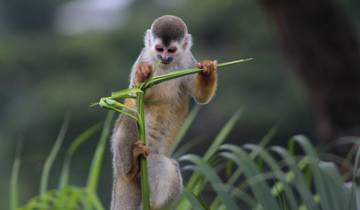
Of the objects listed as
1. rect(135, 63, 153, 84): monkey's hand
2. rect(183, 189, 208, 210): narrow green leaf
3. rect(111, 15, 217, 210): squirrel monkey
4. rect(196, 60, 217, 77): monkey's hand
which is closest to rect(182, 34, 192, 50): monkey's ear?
rect(111, 15, 217, 210): squirrel monkey

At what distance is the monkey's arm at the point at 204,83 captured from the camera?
3.03 metres

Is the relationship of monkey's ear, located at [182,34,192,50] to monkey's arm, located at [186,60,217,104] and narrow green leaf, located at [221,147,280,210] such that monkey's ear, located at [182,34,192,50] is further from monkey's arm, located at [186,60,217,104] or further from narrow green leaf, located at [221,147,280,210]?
narrow green leaf, located at [221,147,280,210]

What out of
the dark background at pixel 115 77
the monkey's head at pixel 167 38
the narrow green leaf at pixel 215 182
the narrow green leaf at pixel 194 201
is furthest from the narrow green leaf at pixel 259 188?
the dark background at pixel 115 77

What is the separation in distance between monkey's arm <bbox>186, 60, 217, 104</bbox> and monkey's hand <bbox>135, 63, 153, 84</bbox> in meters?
0.19

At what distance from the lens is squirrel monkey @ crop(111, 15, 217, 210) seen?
10.3 ft

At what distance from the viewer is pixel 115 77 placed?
18.4 m

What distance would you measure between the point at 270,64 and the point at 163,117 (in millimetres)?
14670

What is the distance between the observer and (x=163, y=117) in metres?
3.28

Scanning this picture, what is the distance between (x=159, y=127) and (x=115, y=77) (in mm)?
15159

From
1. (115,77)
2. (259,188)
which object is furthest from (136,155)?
(115,77)

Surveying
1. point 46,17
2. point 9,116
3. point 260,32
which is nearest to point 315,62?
point 260,32

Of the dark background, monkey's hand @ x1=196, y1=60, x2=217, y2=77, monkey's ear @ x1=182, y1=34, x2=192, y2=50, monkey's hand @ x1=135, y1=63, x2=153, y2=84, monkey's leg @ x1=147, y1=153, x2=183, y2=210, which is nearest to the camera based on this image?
monkey's hand @ x1=135, y1=63, x2=153, y2=84

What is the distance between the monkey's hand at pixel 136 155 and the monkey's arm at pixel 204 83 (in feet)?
0.92

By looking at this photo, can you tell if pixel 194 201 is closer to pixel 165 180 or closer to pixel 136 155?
pixel 136 155
